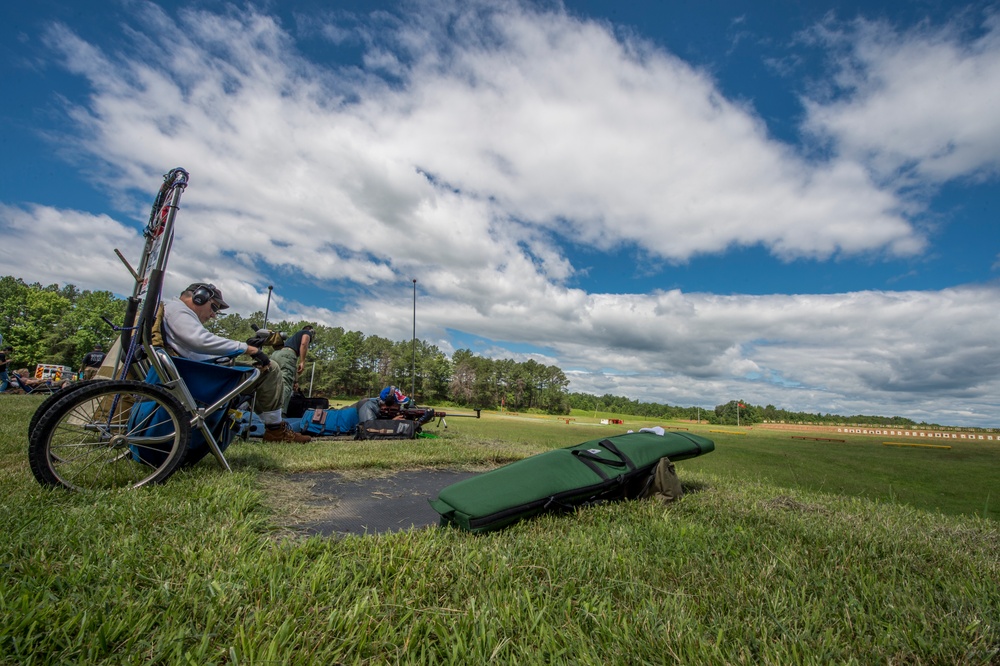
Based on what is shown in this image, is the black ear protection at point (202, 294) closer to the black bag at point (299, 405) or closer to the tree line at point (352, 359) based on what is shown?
the black bag at point (299, 405)

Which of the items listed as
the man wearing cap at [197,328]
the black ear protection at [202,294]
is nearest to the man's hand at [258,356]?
the man wearing cap at [197,328]

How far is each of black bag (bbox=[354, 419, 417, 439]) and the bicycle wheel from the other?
4.38 m

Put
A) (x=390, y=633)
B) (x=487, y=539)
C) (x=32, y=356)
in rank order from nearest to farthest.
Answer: (x=390, y=633), (x=487, y=539), (x=32, y=356)

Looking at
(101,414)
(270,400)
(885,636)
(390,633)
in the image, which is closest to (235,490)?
(101,414)

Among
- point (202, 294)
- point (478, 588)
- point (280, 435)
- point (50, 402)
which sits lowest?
point (280, 435)

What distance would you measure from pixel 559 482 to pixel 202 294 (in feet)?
11.8

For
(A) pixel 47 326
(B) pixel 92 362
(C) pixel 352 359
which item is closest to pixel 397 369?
(C) pixel 352 359

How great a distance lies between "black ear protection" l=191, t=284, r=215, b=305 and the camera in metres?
3.97

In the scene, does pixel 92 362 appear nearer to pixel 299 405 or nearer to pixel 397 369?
pixel 299 405

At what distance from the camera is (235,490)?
277 cm

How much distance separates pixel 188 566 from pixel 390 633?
929 millimetres

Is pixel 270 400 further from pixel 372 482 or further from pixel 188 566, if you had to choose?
pixel 188 566

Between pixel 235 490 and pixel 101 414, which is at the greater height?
pixel 101 414

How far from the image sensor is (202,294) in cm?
397
